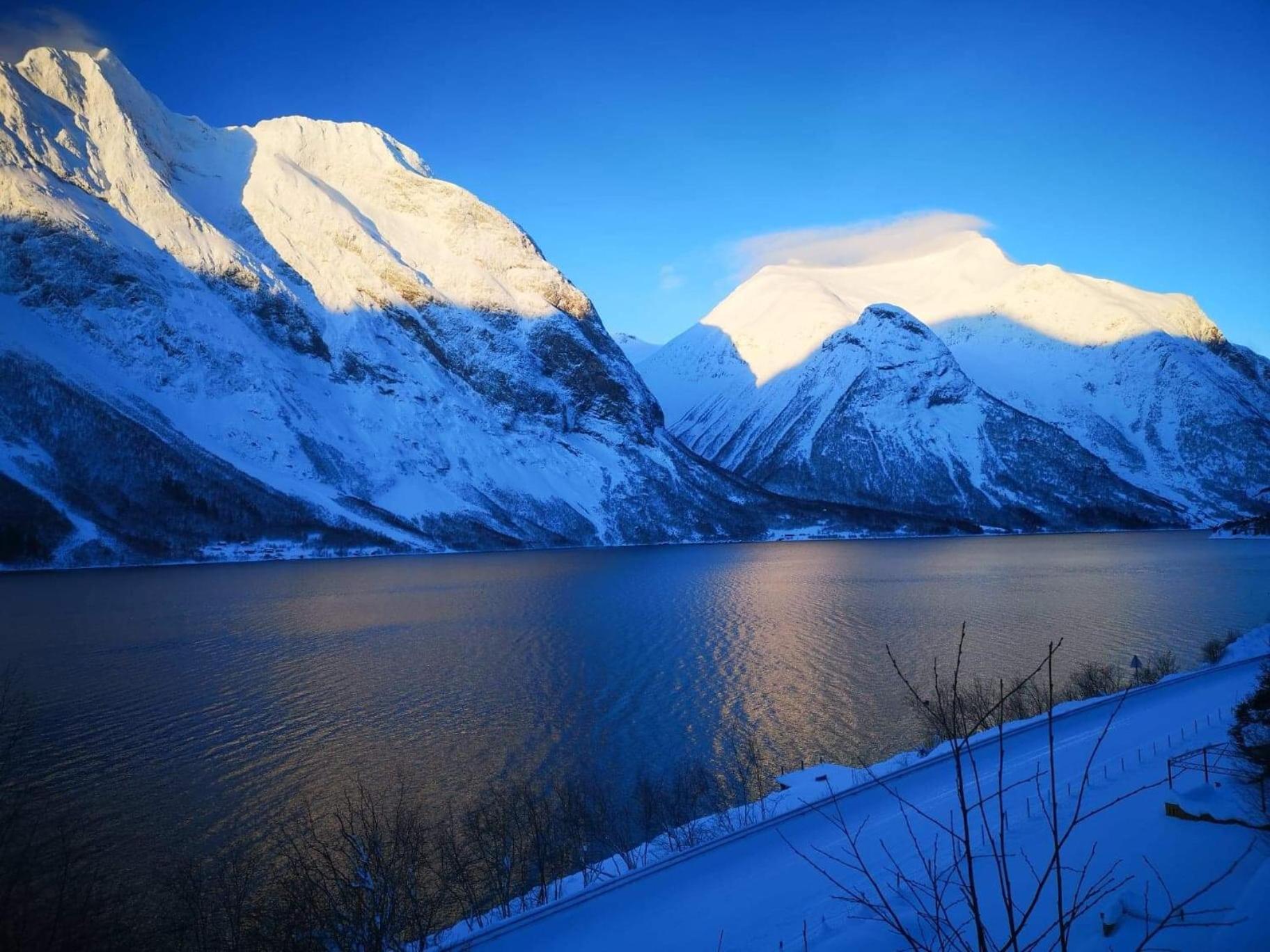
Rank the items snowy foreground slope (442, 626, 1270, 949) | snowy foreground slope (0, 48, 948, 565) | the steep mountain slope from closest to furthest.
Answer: snowy foreground slope (442, 626, 1270, 949) → snowy foreground slope (0, 48, 948, 565) → the steep mountain slope

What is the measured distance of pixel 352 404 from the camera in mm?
133375

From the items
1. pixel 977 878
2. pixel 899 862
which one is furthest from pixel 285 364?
pixel 977 878

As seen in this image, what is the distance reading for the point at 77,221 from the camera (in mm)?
115875

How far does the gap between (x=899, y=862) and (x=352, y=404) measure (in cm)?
13629

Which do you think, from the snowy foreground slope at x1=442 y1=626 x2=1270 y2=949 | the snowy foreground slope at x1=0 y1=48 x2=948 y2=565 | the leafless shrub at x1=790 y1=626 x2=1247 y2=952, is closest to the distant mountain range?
the snowy foreground slope at x1=0 y1=48 x2=948 y2=565

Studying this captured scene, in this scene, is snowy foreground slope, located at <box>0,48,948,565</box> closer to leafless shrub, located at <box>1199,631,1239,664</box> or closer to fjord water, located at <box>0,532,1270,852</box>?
fjord water, located at <box>0,532,1270,852</box>

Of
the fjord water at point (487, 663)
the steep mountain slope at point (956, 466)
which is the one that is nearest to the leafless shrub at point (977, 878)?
the fjord water at point (487, 663)

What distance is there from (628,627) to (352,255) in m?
138

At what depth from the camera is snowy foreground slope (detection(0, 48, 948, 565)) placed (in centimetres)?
9469

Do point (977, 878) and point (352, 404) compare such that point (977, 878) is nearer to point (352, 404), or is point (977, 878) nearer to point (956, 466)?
point (352, 404)

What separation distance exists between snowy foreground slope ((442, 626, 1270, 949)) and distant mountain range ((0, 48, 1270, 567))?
94.8 metres

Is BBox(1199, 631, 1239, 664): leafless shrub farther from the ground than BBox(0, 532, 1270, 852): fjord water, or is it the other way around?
BBox(0, 532, 1270, 852): fjord water

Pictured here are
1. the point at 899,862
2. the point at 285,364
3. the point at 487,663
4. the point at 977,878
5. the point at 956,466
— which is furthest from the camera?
the point at 956,466

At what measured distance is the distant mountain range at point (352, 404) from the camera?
9719 cm
